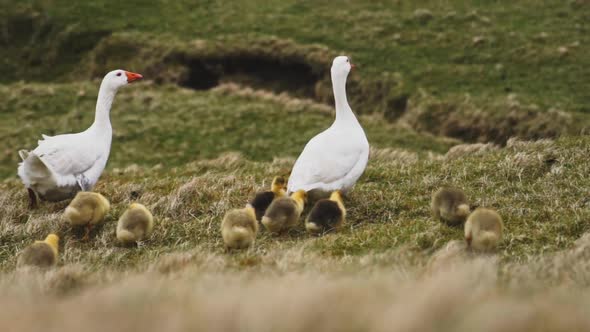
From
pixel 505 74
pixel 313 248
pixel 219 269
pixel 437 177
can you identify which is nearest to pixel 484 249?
pixel 313 248

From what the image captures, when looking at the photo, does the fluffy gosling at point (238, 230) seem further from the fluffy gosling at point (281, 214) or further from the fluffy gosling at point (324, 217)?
the fluffy gosling at point (324, 217)

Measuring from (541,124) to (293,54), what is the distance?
1061 centimetres

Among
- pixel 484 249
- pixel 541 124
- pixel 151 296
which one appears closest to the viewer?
pixel 151 296

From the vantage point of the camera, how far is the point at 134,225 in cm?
831

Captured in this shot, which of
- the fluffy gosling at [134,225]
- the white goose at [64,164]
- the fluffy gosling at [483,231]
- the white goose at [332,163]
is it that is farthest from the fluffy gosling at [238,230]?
the white goose at [64,164]

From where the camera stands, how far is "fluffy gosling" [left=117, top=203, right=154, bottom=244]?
8258 millimetres

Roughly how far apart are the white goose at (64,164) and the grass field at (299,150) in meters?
0.39

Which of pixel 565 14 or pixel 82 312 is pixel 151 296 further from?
pixel 565 14

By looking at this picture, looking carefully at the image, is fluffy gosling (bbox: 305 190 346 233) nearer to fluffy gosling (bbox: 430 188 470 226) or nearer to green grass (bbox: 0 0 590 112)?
fluffy gosling (bbox: 430 188 470 226)

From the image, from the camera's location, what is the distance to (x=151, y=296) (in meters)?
4.56

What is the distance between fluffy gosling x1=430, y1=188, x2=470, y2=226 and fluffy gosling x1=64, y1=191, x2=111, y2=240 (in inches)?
160

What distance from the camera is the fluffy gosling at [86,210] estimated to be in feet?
28.2

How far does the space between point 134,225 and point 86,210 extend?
75cm

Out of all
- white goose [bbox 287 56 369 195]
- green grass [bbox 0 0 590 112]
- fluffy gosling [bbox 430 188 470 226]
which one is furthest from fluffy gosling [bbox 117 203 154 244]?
green grass [bbox 0 0 590 112]
